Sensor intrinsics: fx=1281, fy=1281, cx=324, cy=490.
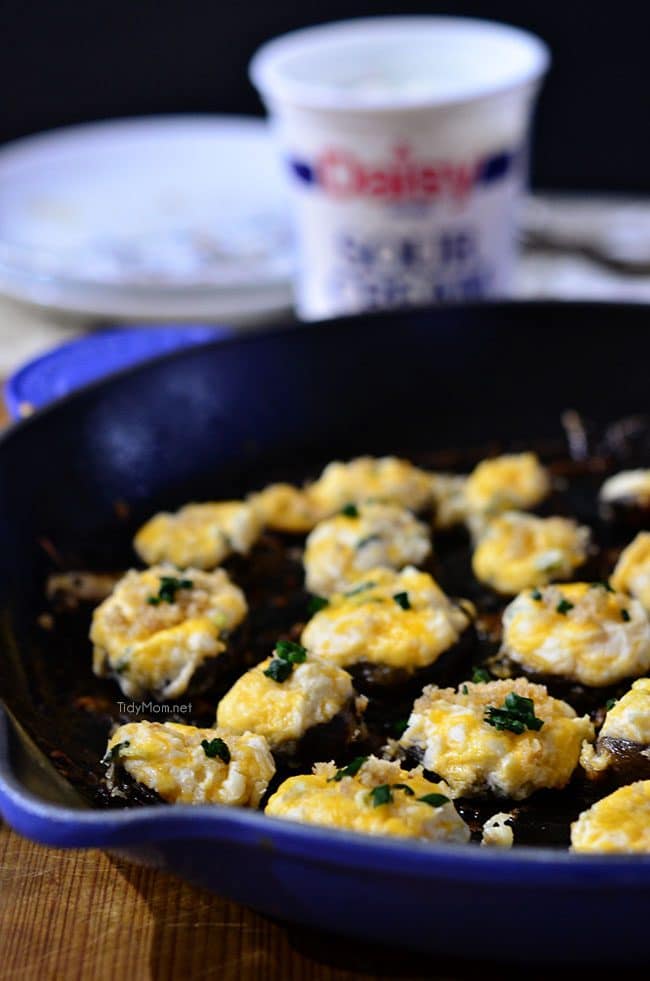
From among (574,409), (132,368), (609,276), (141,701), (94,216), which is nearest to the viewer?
(141,701)

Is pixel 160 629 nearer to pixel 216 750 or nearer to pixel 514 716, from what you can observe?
pixel 216 750

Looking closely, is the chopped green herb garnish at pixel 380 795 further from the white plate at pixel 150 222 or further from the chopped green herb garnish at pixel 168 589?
the white plate at pixel 150 222

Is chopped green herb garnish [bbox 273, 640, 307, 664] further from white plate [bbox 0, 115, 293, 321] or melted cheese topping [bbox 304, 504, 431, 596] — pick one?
white plate [bbox 0, 115, 293, 321]

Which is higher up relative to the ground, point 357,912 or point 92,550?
point 357,912

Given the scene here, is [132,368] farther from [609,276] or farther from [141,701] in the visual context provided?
[609,276]

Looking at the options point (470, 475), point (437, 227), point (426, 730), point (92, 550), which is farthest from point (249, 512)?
point (437, 227)

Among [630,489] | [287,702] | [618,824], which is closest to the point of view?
[618,824]

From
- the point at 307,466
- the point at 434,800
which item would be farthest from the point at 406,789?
the point at 307,466
